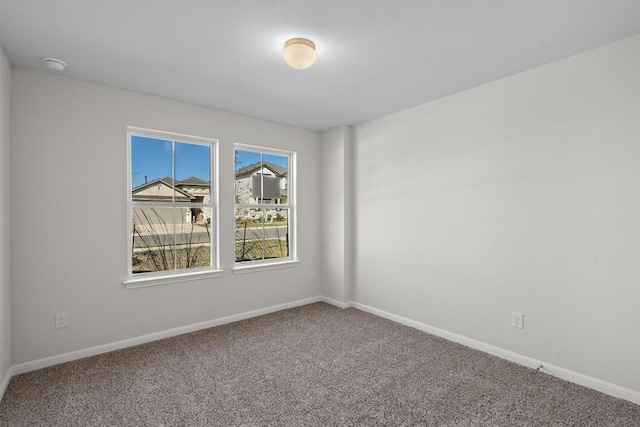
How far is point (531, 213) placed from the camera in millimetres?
2701

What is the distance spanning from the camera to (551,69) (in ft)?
8.49

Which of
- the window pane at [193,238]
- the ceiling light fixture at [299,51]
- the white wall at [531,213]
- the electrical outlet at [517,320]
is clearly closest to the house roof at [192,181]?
the window pane at [193,238]

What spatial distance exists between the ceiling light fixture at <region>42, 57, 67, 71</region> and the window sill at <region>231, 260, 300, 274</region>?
2.37 metres

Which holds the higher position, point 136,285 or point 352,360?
point 136,285

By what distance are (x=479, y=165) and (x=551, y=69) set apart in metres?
0.88

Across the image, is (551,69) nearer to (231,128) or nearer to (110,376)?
(231,128)

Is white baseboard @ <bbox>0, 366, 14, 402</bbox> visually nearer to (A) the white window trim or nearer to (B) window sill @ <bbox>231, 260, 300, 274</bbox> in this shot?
(A) the white window trim

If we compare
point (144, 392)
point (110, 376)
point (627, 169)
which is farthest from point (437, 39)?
point (110, 376)

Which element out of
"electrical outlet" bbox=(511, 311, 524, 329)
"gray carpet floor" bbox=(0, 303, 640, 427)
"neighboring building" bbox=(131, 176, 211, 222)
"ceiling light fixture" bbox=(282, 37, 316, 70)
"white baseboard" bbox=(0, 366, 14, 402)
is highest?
"ceiling light fixture" bbox=(282, 37, 316, 70)

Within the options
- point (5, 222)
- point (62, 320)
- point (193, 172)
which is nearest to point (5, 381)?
point (62, 320)

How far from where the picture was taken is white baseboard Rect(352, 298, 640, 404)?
2.27 m

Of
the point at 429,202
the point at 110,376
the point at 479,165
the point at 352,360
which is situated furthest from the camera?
the point at 429,202

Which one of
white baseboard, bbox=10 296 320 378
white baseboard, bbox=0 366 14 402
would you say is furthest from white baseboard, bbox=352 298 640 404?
white baseboard, bbox=0 366 14 402

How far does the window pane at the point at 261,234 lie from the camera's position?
405 cm
